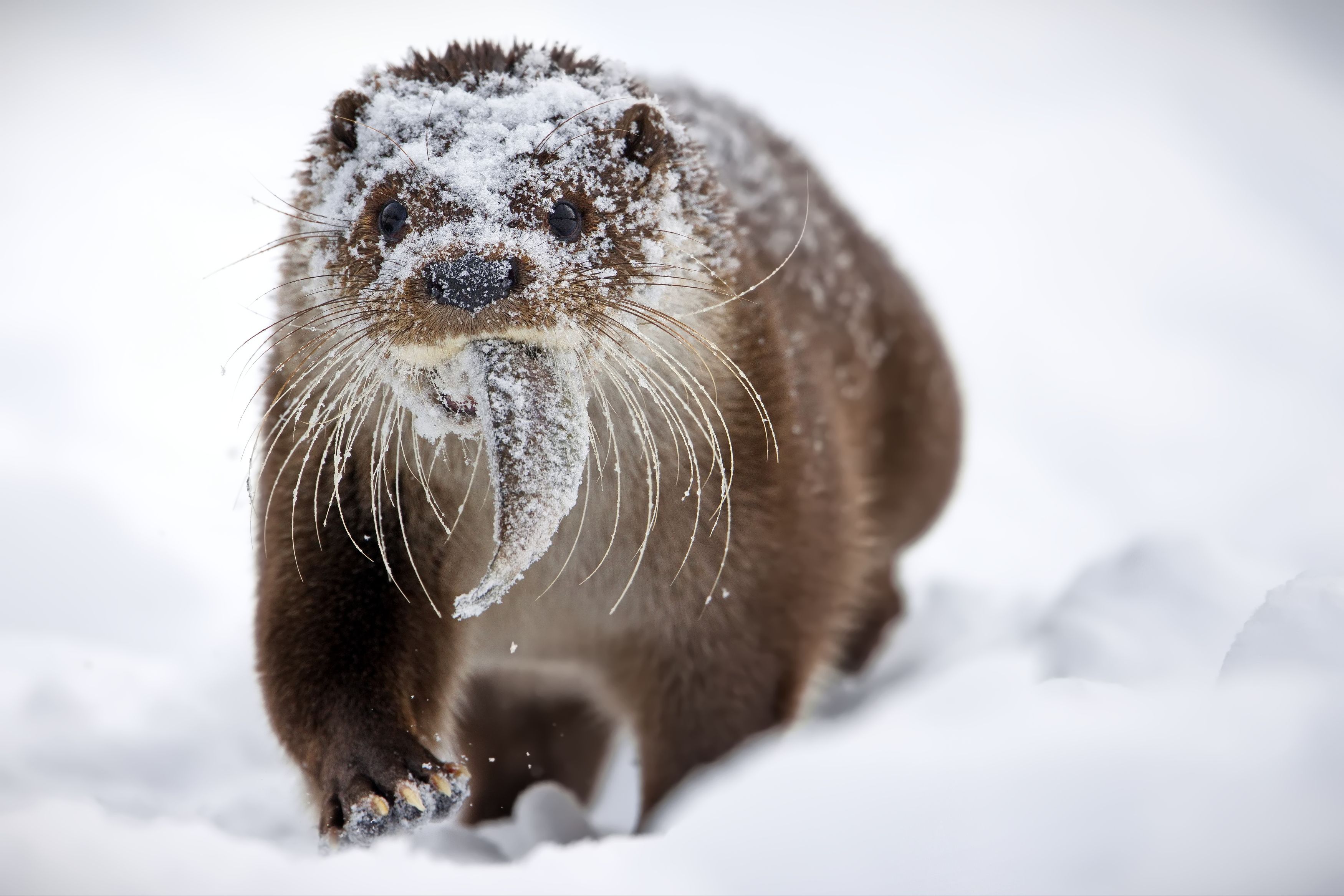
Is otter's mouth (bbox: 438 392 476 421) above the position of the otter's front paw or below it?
above

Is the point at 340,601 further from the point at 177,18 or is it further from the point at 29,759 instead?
the point at 177,18

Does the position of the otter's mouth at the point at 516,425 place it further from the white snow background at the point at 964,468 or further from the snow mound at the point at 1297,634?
the snow mound at the point at 1297,634

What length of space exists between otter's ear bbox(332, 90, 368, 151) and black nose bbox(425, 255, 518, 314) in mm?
556

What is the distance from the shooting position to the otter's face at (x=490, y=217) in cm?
208

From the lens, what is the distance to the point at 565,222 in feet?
7.42

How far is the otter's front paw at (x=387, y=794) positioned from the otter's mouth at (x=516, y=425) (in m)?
0.31

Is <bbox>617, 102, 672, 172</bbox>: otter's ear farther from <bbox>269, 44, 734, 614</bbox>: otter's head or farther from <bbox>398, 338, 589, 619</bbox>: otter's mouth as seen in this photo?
<bbox>398, 338, 589, 619</bbox>: otter's mouth

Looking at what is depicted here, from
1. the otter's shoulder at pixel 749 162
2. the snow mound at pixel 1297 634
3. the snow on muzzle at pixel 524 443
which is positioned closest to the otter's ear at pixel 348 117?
the snow on muzzle at pixel 524 443

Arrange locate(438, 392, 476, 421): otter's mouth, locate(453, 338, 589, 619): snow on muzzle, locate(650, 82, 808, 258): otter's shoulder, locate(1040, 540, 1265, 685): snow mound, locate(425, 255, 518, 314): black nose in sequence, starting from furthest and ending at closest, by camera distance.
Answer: locate(650, 82, 808, 258): otter's shoulder, locate(1040, 540, 1265, 685): snow mound, locate(438, 392, 476, 421): otter's mouth, locate(453, 338, 589, 619): snow on muzzle, locate(425, 255, 518, 314): black nose

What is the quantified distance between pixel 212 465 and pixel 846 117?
4.18m

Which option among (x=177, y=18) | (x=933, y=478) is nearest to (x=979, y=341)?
(x=933, y=478)

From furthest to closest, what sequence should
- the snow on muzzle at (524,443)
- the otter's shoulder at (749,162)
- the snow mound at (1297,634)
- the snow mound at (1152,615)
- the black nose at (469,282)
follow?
the otter's shoulder at (749,162)
the snow mound at (1152,615)
the snow mound at (1297,634)
the snow on muzzle at (524,443)
the black nose at (469,282)

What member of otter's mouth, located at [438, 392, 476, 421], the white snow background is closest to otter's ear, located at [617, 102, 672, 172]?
otter's mouth, located at [438, 392, 476, 421]

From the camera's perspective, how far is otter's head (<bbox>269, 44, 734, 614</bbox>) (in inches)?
83.1
